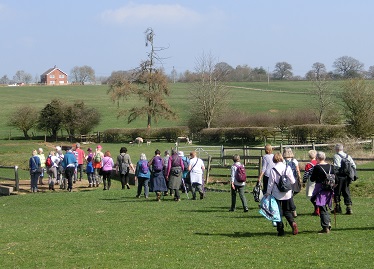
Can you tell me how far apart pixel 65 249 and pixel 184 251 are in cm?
249

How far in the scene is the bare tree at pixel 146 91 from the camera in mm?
76312

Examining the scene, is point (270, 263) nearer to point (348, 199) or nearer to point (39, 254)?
point (39, 254)

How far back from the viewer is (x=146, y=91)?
7662 centimetres

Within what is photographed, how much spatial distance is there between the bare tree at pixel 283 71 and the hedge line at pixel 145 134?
4239 inches

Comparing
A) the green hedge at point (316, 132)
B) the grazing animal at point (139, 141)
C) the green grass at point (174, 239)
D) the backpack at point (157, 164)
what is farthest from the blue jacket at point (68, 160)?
the grazing animal at point (139, 141)

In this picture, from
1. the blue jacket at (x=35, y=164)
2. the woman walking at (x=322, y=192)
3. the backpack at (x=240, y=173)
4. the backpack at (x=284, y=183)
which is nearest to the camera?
the backpack at (x=284, y=183)

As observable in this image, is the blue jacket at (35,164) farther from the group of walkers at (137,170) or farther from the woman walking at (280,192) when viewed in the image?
the woman walking at (280,192)

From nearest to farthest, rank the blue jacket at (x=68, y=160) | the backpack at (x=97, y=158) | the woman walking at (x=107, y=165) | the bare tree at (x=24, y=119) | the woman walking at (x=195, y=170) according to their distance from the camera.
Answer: the woman walking at (x=195, y=170) → the woman walking at (x=107, y=165) → the blue jacket at (x=68, y=160) → the backpack at (x=97, y=158) → the bare tree at (x=24, y=119)

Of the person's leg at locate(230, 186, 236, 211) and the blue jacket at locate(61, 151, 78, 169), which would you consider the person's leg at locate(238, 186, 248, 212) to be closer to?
the person's leg at locate(230, 186, 236, 211)

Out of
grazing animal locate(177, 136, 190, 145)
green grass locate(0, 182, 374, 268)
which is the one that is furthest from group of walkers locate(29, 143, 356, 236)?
grazing animal locate(177, 136, 190, 145)

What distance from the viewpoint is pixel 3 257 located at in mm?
11641

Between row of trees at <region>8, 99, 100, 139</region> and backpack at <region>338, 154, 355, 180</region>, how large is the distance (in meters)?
58.3

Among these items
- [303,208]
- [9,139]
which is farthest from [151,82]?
[303,208]

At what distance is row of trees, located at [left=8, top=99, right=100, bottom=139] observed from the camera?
7050cm
